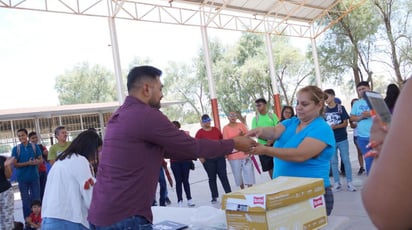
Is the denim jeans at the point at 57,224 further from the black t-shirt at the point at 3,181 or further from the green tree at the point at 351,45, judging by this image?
the green tree at the point at 351,45

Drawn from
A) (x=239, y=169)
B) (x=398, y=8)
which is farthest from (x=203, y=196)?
(x=398, y=8)

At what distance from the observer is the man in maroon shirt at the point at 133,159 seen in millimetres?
2074

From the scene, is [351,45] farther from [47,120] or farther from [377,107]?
[377,107]

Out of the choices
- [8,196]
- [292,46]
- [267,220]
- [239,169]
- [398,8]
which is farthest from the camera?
[292,46]

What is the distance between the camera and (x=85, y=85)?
136 feet

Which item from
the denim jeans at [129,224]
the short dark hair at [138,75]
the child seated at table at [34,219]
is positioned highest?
the short dark hair at [138,75]

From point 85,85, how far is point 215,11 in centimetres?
2967

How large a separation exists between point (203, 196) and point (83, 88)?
35808 mm

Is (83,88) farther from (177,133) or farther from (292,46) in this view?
(177,133)

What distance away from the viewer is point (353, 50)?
2569 centimetres

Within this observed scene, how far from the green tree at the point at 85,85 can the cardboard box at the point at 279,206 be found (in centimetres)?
4050

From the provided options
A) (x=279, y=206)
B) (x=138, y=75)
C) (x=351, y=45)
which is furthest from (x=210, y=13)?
(x=351, y=45)

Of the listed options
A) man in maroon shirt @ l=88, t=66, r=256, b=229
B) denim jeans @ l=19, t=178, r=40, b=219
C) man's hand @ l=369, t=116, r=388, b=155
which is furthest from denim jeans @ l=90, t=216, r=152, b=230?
denim jeans @ l=19, t=178, r=40, b=219

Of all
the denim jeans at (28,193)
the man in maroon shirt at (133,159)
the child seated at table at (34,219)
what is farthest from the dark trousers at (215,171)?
the man in maroon shirt at (133,159)
